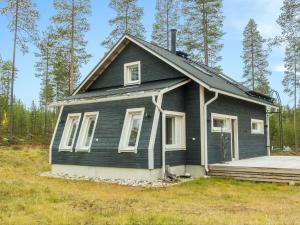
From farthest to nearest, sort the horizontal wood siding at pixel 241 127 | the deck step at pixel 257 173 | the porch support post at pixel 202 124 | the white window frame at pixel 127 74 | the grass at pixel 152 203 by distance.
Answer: the white window frame at pixel 127 74 < the horizontal wood siding at pixel 241 127 < the porch support post at pixel 202 124 < the deck step at pixel 257 173 < the grass at pixel 152 203

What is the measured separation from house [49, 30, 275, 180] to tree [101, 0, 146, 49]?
10.0 m

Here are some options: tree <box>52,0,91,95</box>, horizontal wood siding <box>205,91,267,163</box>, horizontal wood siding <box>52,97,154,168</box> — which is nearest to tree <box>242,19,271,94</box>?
horizontal wood siding <box>205,91,267,163</box>

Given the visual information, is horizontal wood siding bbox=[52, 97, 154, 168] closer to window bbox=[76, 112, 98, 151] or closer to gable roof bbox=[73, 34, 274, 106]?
window bbox=[76, 112, 98, 151]

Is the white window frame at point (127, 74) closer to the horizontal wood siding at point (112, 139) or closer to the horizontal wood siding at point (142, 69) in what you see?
the horizontal wood siding at point (142, 69)

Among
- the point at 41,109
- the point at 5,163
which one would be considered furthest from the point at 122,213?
the point at 41,109

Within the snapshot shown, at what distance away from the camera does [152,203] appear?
25.0ft

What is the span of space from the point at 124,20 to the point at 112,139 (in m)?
15.3

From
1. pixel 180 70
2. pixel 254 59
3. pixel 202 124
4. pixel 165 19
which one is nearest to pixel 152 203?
pixel 202 124

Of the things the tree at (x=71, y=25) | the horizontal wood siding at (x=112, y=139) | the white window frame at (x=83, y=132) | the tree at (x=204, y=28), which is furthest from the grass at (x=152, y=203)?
the tree at (x=204, y=28)

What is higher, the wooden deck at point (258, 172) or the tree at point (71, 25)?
the tree at point (71, 25)

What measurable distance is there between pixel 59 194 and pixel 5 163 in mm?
9550

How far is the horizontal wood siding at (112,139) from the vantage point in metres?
11.1

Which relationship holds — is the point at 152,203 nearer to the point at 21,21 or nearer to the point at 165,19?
the point at 21,21

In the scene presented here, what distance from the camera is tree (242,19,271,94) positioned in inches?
1240
